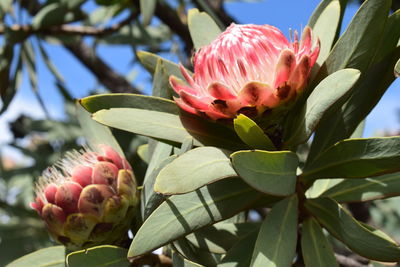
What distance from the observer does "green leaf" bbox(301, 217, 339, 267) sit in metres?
0.73

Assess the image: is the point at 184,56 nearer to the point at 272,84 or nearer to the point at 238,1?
the point at 238,1

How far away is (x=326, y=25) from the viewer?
83cm

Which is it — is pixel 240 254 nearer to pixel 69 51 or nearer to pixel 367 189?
pixel 367 189

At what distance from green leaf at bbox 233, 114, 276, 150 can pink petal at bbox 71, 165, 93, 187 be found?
0.99 feet

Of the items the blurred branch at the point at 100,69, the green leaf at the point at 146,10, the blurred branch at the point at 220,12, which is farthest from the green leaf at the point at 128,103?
the blurred branch at the point at 100,69

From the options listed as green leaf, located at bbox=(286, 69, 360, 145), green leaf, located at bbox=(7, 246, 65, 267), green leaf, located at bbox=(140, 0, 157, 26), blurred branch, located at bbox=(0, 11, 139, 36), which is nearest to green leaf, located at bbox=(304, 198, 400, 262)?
green leaf, located at bbox=(286, 69, 360, 145)

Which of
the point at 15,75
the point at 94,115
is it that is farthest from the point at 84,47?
the point at 94,115

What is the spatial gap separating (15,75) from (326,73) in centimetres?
125

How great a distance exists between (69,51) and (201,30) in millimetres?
1623

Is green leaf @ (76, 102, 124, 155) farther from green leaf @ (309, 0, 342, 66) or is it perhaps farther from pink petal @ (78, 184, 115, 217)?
green leaf @ (309, 0, 342, 66)

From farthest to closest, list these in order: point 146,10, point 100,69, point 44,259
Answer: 1. point 100,69
2. point 146,10
3. point 44,259

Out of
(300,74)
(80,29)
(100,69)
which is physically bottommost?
(100,69)

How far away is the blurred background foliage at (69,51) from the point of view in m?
1.65

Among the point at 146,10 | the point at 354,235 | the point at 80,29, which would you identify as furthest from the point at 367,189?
the point at 80,29
